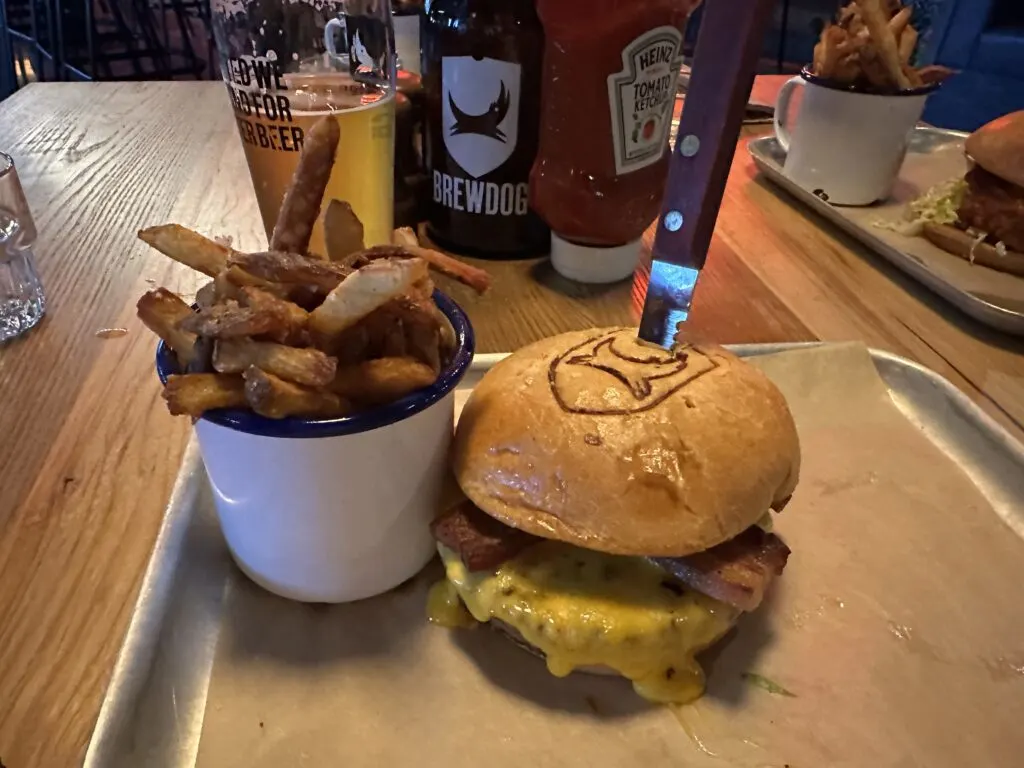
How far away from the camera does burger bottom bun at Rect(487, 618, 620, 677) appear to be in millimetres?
1050

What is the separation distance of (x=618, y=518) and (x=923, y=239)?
1565mm

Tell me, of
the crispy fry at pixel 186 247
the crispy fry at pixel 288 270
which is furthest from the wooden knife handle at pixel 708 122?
the crispy fry at pixel 186 247

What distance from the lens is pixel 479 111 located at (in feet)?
5.80

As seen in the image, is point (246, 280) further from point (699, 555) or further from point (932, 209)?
point (932, 209)

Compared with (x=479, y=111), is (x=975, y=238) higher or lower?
lower

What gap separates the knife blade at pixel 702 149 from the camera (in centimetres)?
100

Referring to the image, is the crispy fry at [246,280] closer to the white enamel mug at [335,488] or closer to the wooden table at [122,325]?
the white enamel mug at [335,488]

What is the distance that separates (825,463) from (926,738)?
0.52 metres


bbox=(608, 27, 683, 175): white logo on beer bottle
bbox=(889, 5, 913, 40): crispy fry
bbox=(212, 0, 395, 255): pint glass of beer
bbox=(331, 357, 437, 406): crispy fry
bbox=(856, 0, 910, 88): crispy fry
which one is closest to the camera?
bbox=(331, 357, 437, 406): crispy fry

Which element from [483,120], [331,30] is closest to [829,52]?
[483,120]

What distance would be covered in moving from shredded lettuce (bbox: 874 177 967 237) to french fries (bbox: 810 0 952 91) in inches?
11.3

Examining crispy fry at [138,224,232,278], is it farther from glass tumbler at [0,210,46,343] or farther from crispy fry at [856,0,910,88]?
crispy fry at [856,0,910,88]

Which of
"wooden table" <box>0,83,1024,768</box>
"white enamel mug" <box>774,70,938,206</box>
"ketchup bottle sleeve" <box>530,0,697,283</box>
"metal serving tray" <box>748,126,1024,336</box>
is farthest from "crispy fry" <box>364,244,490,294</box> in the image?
"white enamel mug" <box>774,70,938,206</box>

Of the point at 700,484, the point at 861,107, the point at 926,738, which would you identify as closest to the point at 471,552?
the point at 700,484
